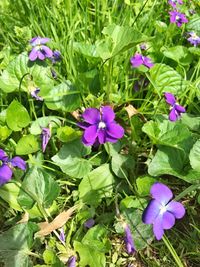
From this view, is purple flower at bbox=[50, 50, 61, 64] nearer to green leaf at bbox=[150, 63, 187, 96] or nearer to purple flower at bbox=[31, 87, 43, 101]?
purple flower at bbox=[31, 87, 43, 101]

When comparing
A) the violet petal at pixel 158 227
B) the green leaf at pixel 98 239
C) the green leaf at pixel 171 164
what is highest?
the violet petal at pixel 158 227

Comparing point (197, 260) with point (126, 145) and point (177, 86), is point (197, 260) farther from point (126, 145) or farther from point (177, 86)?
point (177, 86)

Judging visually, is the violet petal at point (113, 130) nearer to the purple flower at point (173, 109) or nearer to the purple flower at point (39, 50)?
the purple flower at point (173, 109)

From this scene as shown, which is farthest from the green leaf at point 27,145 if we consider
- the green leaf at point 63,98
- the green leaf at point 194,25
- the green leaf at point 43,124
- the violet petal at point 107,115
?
the green leaf at point 194,25

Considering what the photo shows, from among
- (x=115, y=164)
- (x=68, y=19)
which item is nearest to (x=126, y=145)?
(x=115, y=164)

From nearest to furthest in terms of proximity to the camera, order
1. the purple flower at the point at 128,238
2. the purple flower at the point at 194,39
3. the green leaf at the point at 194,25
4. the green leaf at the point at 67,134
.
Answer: the purple flower at the point at 128,238, the green leaf at the point at 67,134, the purple flower at the point at 194,39, the green leaf at the point at 194,25

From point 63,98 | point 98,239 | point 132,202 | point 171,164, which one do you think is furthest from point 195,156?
point 63,98

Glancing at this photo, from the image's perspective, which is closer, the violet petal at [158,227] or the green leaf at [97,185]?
the violet petal at [158,227]

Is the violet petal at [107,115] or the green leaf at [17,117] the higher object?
the violet petal at [107,115]
